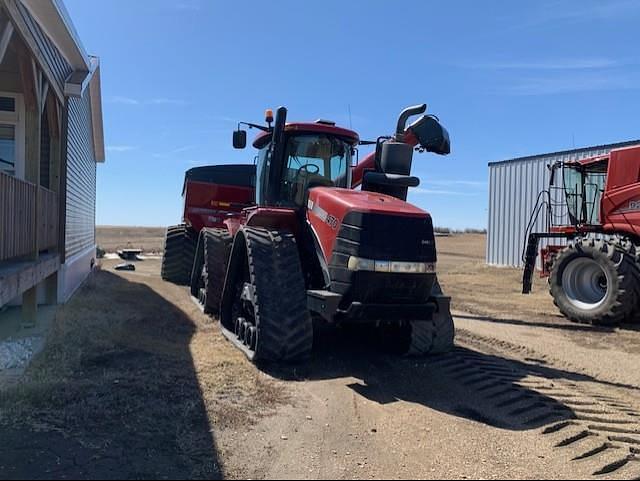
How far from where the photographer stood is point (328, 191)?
6555mm

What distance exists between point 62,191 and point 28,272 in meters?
3.42

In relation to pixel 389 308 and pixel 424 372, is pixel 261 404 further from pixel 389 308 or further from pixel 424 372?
pixel 424 372

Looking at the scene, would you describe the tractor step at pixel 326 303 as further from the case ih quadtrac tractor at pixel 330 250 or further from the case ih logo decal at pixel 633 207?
the case ih logo decal at pixel 633 207

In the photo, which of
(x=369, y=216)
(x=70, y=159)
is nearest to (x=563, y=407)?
(x=369, y=216)

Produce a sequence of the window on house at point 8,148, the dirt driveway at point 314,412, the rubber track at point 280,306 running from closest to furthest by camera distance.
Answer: the dirt driveway at point 314,412
the rubber track at point 280,306
the window on house at point 8,148

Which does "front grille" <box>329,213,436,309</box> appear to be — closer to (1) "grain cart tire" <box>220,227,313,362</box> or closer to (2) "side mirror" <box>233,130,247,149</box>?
(1) "grain cart tire" <box>220,227,313,362</box>

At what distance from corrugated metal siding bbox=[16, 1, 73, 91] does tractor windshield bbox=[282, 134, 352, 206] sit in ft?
11.3

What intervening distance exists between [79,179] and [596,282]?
35.7 feet

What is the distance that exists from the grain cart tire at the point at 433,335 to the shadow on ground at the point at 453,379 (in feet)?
0.42

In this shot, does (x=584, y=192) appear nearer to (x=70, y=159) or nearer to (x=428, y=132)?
(x=428, y=132)

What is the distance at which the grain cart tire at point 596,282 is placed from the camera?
392 inches

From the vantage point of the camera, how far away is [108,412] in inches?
184

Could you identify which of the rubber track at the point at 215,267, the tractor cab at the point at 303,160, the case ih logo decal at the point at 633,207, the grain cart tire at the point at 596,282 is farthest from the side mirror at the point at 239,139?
the case ih logo decal at the point at 633,207

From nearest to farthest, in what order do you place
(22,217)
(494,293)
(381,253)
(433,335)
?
1. (381,253)
2. (433,335)
3. (22,217)
4. (494,293)
